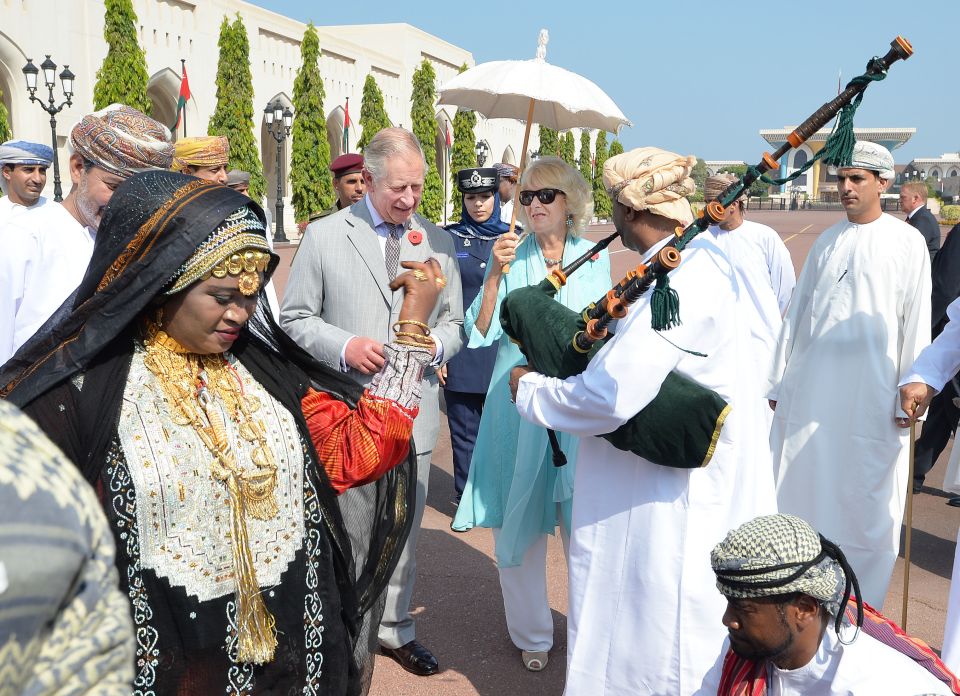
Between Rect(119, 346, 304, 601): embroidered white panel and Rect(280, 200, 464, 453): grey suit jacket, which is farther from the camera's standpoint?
Rect(280, 200, 464, 453): grey suit jacket

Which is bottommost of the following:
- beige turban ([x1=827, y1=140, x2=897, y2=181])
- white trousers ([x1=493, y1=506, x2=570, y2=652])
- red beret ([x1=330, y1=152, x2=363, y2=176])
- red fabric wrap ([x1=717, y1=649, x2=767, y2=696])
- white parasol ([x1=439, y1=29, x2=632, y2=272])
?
white trousers ([x1=493, y1=506, x2=570, y2=652])

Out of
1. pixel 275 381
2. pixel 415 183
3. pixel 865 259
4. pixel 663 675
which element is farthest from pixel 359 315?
pixel 865 259

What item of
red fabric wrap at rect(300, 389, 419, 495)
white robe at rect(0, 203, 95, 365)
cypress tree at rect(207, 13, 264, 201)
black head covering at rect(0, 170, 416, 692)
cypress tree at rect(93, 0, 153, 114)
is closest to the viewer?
black head covering at rect(0, 170, 416, 692)

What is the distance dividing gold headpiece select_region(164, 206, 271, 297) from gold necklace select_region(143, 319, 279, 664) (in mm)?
195

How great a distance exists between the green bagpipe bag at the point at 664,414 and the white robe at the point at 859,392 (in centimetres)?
239

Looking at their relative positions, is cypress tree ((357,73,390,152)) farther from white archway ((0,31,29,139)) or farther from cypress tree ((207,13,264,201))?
white archway ((0,31,29,139))

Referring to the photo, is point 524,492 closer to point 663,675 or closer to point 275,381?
point 663,675

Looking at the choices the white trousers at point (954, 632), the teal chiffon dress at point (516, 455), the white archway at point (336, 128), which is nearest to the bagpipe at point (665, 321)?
the teal chiffon dress at point (516, 455)

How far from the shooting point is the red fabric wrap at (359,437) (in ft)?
8.32

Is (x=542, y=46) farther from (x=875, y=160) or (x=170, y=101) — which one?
(x=170, y=101)

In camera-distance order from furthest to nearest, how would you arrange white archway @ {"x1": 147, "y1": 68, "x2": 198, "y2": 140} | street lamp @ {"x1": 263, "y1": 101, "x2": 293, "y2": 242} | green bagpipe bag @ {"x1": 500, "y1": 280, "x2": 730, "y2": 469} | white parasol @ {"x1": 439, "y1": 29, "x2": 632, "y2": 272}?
white archway @ {"x1": 147, "y1": 68, "x2": 198, "y2": 140}
street lamp @ {"x1": 263, "y1": 101, "x2": 293, "y2": 242}
white parasol @ {"x1": 439, "y1": 29, "x2": 632, "y2": 272}
green bagpipe bag @ {"x1": 500, "y1": 280, "x2": 730, "y2": 469}

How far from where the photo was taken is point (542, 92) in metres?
4.82

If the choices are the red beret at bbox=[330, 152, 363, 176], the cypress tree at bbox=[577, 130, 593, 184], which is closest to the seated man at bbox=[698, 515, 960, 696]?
the red beret at bbox=[330, 152, 363, 176]

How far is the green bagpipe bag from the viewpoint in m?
2.87
